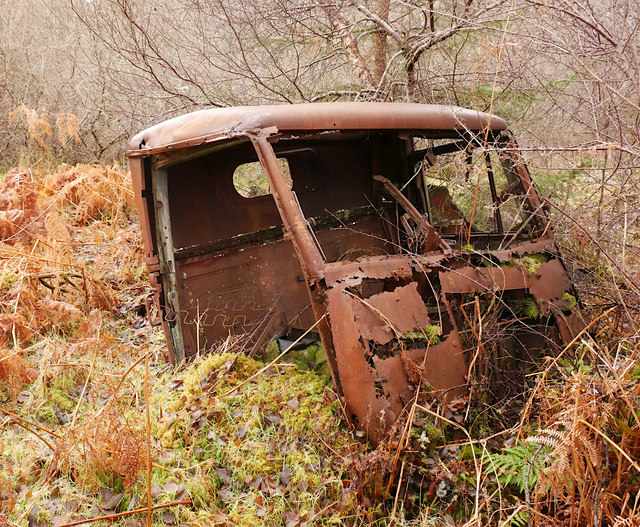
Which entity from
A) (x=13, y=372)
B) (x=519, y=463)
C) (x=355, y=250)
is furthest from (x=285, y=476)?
(x=355, y=250)

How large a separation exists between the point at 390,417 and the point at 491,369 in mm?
806

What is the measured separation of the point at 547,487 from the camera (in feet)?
7.02

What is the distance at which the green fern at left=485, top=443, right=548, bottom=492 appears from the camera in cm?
230

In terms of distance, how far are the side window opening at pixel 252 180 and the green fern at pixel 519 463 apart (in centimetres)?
451

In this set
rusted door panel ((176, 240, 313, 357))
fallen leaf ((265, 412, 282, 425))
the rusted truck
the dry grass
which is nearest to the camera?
the dry grass

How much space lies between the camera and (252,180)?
23.4 ft

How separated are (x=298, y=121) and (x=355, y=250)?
1996 millimetres

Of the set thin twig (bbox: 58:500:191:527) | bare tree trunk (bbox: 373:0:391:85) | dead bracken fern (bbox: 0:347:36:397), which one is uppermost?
bare tree trunk (bbox: 373:0:391:85)

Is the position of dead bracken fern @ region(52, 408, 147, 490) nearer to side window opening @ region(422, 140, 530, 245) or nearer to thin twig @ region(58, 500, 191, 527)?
thin twig @ region(58, 500, 191, 527)

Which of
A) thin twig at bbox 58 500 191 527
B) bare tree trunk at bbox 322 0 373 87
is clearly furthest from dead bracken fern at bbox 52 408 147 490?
bare tree trunk at bbox 322 0 373 87

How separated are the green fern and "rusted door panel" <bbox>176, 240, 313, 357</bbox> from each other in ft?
7.08

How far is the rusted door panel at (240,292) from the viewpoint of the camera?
13.8 ft

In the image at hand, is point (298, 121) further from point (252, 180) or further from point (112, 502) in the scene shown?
point (252, 180)

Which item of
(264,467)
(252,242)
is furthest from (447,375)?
(252,242)
